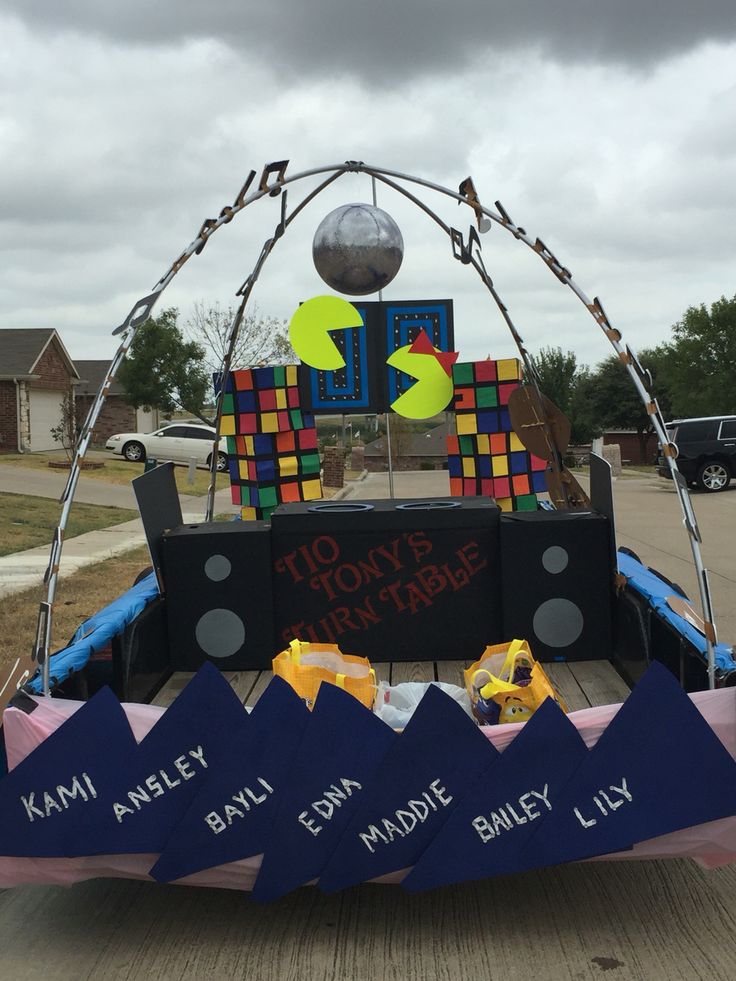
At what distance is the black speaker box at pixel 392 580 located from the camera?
4.79m

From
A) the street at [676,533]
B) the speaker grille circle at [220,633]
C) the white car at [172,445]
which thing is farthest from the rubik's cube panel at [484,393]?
the white car at [172,445]

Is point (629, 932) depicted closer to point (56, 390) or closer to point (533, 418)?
point (533, 418)

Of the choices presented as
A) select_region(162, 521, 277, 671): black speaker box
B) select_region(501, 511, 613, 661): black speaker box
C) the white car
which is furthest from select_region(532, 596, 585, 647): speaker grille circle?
the white car

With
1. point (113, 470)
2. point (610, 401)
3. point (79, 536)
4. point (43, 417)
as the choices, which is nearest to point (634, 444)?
point (610, 401)

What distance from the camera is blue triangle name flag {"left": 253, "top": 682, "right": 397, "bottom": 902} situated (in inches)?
110

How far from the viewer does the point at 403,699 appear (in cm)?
397

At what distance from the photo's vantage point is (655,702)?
2.80 m

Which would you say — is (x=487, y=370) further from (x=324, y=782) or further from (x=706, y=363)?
(x=706, y=363)

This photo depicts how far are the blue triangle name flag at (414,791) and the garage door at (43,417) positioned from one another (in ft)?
107

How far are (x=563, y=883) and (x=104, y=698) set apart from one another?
1587 mm

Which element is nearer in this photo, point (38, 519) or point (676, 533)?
point (676, 533)

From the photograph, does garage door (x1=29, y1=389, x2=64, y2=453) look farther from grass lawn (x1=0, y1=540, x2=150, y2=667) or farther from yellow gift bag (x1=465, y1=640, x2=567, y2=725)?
yellow gift bag (x1=465, y1=640, x2=567, y2=725)

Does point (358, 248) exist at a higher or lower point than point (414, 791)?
higher

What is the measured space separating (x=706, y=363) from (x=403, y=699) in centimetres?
5145
